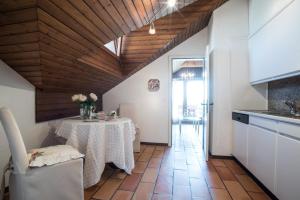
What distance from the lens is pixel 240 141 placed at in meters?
2.84

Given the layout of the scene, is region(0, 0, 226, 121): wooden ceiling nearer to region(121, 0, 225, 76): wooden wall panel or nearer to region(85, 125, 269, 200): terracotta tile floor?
region(121, 0, 225, 76): wooden wall panel

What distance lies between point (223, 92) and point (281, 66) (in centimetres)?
112

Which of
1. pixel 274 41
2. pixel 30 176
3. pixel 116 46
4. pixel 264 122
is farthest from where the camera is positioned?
Answer: pixel 116 46

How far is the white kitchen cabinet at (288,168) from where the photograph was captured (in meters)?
1.56

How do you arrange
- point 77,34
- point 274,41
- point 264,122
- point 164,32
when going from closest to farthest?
point 77,34, point 264,122, point 274,41, point 164,32

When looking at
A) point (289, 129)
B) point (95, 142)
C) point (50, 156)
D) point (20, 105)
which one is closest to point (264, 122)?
point (289, 129)

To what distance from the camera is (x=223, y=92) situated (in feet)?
10.6

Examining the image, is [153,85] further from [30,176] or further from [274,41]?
[30,176]

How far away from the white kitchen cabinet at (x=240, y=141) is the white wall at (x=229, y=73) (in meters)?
0.17

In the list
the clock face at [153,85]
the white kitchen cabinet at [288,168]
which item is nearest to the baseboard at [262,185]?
the white kitchen cabinet at [288,168]

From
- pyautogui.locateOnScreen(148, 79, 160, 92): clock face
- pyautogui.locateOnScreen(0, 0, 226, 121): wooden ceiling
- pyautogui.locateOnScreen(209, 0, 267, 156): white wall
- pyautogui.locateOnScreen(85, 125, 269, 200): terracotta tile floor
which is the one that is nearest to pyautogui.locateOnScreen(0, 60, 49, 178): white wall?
pyautogui.locateOnScreen(0, 0, 226, 121): wooden ceiling

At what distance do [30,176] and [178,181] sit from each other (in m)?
1.62

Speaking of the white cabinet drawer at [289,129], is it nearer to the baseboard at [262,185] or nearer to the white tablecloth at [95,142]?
the baseboard at [262,185]

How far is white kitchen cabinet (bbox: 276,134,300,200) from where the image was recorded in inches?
61.4
